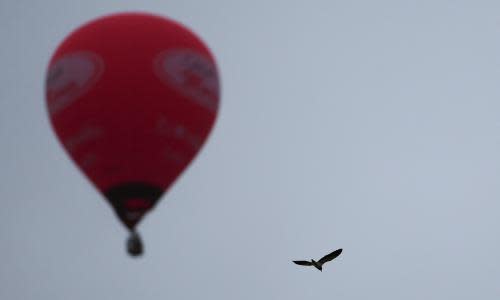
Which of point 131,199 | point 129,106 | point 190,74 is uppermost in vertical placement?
point 190,74

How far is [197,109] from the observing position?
1159 inches

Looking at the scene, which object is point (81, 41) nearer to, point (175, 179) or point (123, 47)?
point (123, 47)

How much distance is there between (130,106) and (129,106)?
3cm

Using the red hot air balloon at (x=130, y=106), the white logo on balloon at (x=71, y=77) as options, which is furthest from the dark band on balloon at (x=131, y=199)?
the white logo on balloon at (x=71, y=77)

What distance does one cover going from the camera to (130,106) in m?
28.3

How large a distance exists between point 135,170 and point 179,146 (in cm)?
141

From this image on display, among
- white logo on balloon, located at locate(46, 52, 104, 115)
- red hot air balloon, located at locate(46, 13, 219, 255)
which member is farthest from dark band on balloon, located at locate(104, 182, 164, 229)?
white logo on balloon, located at locate(46, 52, 104, 115)

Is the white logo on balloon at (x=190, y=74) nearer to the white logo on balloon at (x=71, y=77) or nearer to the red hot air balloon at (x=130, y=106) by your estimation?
the red hot air balloon at (x=130, y=106)

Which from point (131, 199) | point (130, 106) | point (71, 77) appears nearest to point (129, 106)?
point (130, 106)

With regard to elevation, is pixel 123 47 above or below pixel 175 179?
above

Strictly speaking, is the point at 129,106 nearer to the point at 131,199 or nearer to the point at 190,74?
the point at 190,74

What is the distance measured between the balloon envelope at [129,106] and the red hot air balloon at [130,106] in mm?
26

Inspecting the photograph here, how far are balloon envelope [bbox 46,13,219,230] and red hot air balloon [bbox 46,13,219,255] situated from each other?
0.03m

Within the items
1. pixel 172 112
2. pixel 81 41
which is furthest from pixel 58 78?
pixel 172 112
